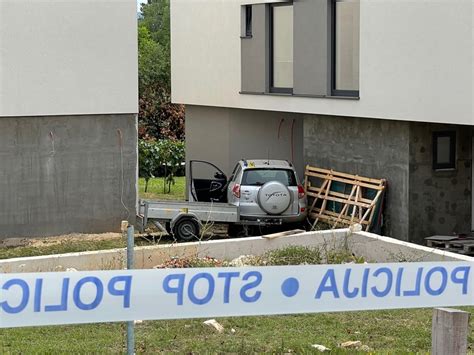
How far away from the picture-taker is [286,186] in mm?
24672

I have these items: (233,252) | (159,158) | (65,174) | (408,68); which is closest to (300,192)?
(408,68)

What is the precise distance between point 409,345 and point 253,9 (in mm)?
18395

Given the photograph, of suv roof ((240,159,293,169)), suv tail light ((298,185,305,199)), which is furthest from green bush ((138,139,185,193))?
suv tail light ((298,185,305,199))

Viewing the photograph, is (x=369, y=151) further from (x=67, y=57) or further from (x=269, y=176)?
(x=67, y=57)

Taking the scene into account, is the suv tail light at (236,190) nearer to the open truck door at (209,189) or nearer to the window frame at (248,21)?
the open truck door at (209,189)

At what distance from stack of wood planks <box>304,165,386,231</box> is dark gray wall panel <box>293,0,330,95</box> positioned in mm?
2129

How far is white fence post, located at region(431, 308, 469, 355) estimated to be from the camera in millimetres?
8078

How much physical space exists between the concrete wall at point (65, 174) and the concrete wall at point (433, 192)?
631cm

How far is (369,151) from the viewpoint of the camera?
24.6 meters

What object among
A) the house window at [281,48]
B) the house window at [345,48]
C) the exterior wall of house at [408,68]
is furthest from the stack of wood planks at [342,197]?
the house window at [281,48]

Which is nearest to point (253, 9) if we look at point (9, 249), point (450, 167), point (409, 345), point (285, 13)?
point (285, 13)

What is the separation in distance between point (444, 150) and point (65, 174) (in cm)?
834

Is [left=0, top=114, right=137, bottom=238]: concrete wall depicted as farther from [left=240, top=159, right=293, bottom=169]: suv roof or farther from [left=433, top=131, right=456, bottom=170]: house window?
[left=433, top=131, right=456, bottom=170]: house window

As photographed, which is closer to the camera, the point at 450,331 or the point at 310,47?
the point at 450,331
